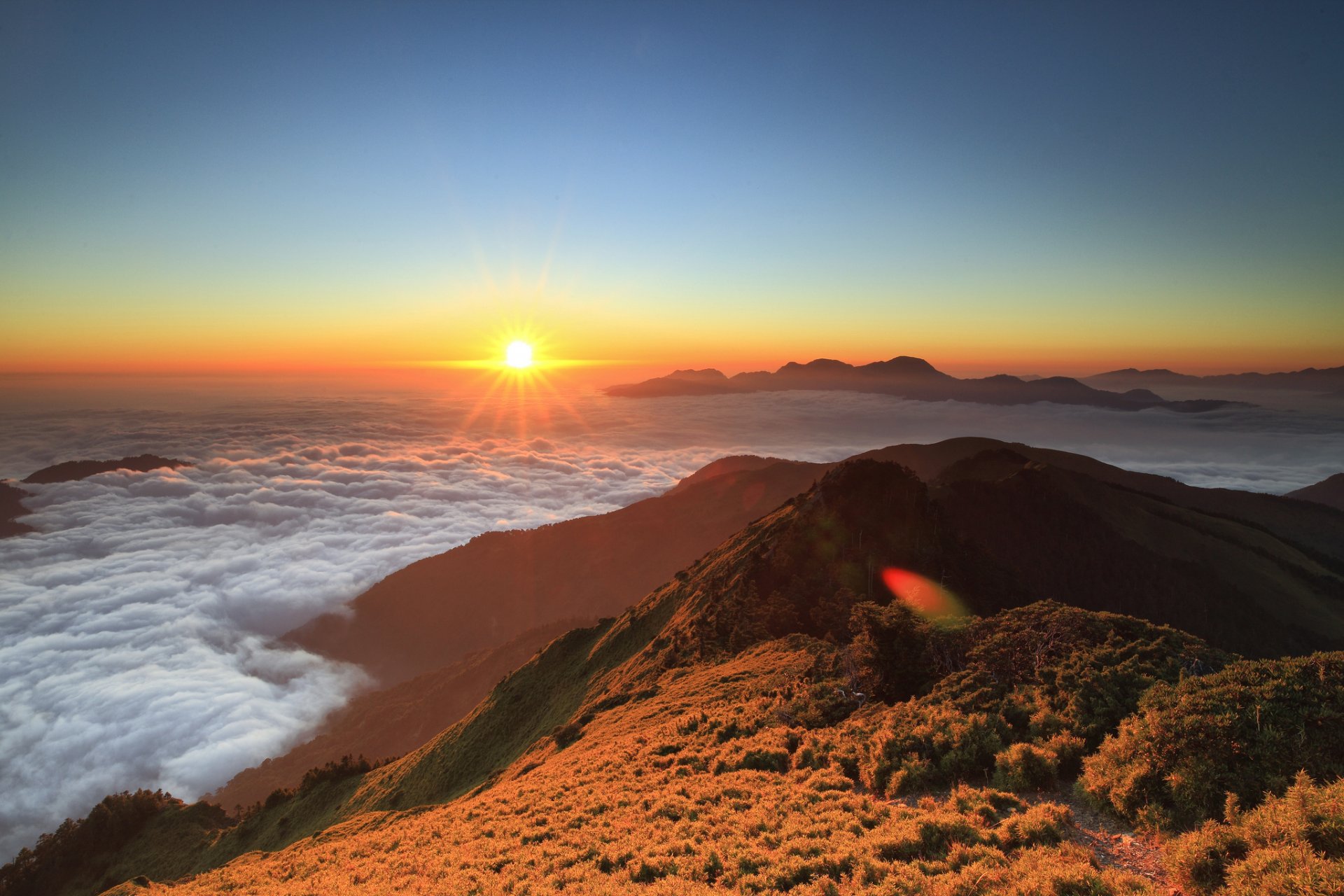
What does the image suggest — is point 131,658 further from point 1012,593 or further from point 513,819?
point 1012,593

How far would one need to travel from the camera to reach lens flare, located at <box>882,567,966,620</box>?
3659cm

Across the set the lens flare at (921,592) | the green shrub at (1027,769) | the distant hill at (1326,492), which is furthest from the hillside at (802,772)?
the distant hill at (1326,492)

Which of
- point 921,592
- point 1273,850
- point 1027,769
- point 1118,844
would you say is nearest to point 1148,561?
point 921,592

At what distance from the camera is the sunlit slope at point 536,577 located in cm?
16288

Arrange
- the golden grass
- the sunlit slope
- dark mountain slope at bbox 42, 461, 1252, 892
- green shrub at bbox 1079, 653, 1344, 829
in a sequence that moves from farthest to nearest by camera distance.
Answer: the sunlit slope < dark mountain slope at bbox 42, 461, 1252, 892 < the golden grass < green shrub at bbox 1079, 653, 1344, 829

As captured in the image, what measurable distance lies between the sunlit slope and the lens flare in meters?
118

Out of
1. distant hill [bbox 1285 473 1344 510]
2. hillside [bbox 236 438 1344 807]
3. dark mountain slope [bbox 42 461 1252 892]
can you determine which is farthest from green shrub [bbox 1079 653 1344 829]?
distant hill [bbox 1285 473 1344 510]

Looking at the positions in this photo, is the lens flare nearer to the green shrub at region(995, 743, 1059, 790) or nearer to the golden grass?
the golden grass

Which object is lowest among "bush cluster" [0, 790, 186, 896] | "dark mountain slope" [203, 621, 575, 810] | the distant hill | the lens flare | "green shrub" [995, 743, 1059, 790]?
"dark mountain slope" [203, 621, 575, 810]

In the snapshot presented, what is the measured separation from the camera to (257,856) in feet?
94.4

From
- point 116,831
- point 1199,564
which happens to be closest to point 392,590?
point 116,831

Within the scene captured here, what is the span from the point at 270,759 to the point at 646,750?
13826 cm

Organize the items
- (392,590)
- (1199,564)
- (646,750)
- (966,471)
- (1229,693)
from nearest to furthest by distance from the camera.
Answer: (1229,693) → (646,750) → (1199,564) → (966,471) → (392,590)

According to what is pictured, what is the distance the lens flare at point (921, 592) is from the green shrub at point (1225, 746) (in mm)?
24834
